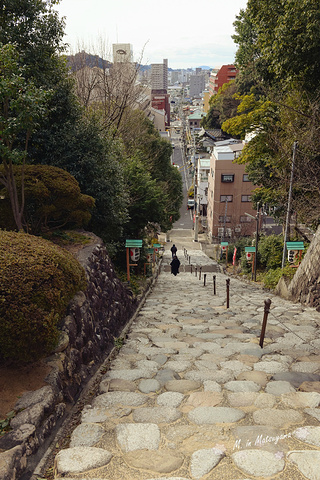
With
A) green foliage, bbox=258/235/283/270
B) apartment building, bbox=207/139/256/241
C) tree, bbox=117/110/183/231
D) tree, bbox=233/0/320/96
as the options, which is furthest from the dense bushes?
apartment building, bbox=207/139/256/241

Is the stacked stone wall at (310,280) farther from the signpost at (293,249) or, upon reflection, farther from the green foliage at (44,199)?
the green foliage at (44,199)

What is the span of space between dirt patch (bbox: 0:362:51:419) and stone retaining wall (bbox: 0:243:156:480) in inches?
3.1

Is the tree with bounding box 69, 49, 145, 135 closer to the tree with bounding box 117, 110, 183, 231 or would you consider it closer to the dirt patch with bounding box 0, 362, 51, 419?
the tree with bounding box 117, 110, 183, 231

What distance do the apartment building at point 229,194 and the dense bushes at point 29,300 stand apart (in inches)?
1726

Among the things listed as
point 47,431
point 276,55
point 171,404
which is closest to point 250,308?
point 171,404

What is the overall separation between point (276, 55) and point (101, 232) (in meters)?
9.17

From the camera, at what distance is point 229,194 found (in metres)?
49.1

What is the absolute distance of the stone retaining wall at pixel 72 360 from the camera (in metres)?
3.27

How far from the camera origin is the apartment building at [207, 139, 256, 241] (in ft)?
156

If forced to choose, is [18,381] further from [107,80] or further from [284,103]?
[284,103]

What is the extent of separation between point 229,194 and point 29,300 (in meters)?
46.7

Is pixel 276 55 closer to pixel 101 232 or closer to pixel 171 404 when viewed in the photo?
pixel 101 232

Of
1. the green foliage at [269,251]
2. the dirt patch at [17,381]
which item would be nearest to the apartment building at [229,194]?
the green foliage at [269,251]

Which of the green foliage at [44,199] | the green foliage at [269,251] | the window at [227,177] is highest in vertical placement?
the window at [227,177]
